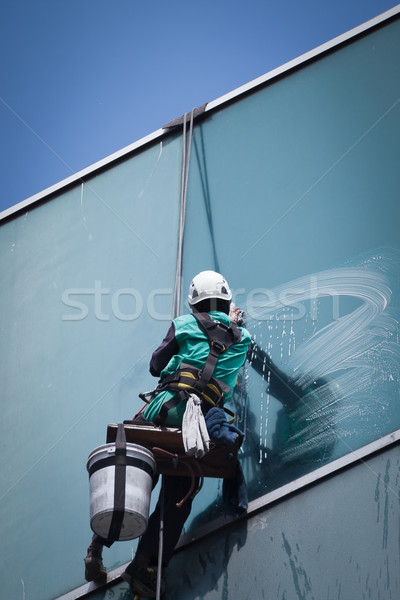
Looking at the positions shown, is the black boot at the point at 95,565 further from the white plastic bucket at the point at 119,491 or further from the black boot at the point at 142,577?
the white plastic bucket at the point at 119,491

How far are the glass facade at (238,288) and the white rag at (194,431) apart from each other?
753mm

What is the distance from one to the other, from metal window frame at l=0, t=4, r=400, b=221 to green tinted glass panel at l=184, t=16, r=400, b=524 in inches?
2.5

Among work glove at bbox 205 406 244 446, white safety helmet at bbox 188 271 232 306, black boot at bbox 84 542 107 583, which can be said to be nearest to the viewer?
work glove at bbox 205 406 244 446

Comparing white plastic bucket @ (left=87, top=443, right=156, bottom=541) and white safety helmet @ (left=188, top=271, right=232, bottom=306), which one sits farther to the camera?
white safety helmet @ (left=188, top=271, right=232, bottom=306)

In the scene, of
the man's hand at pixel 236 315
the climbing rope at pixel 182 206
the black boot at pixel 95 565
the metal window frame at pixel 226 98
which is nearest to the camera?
the black boot at pixel 95 565

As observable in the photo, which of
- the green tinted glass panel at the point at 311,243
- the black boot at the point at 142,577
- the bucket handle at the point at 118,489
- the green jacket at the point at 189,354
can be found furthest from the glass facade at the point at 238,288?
the bucket handle at the point at 118,489

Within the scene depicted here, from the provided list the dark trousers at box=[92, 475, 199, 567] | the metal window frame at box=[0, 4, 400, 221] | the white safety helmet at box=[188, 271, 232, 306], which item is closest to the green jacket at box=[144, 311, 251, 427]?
the white safety helmet at box=[188, 271, 232, 306]

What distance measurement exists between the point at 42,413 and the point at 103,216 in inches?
68.7

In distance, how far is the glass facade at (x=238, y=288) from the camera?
195 inches

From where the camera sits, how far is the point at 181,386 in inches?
170

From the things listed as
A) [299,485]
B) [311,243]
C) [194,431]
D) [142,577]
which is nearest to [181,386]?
[194,431]

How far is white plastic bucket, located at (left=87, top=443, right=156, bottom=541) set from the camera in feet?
12.6

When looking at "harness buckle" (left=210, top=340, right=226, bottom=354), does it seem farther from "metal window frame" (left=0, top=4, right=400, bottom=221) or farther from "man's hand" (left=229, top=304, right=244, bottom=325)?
"metal window frame" (left=0, top=4, right=400, bottom=221)

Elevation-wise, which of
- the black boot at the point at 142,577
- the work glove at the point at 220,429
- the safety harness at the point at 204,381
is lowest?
the black boot at the point at 142,577
